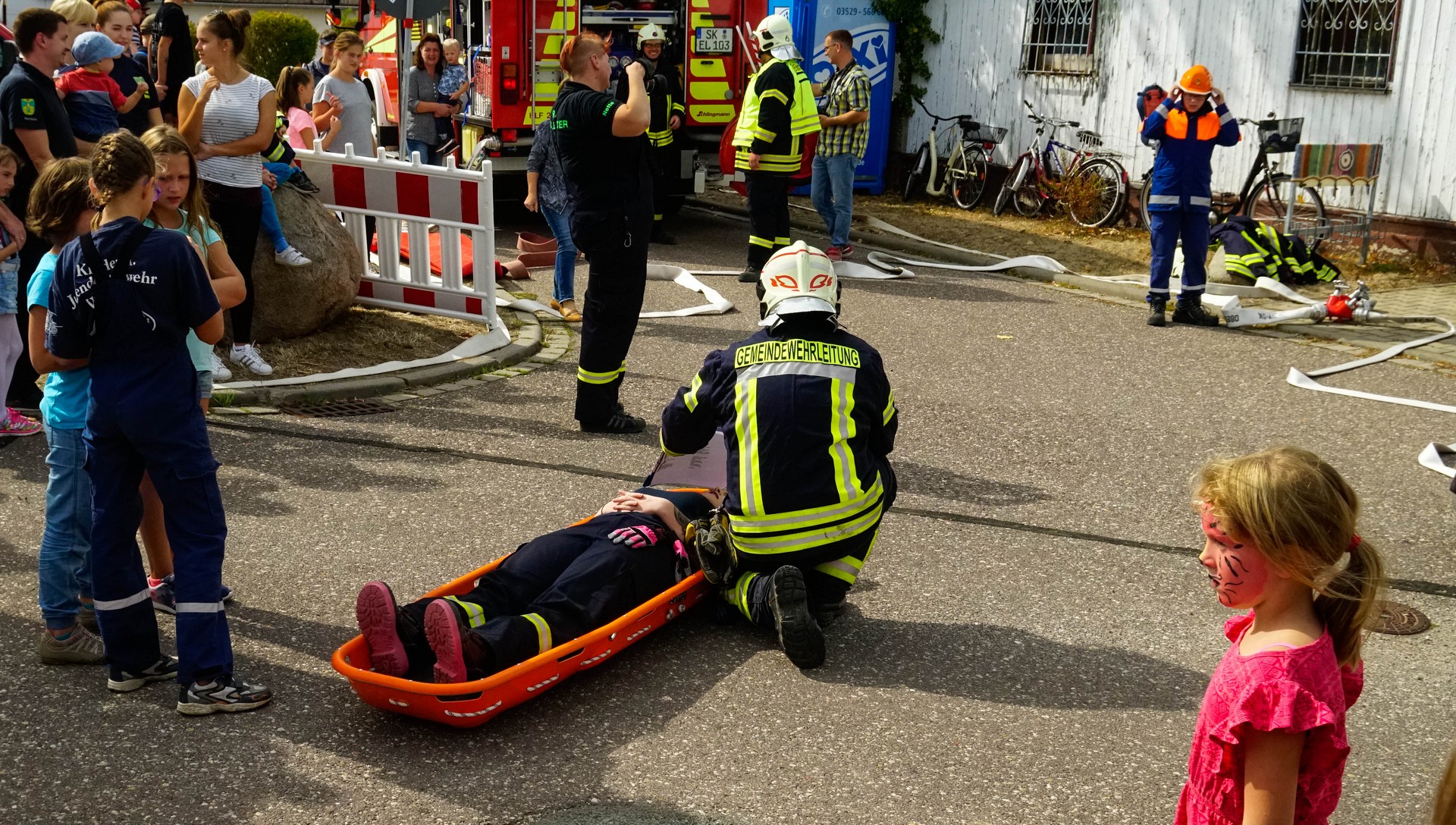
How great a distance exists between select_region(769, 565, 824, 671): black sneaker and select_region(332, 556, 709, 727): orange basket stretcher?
426 mm

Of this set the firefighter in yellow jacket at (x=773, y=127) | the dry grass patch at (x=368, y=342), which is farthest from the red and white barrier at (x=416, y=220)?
the firefighter in yellow jacket at (x=773, y=127)

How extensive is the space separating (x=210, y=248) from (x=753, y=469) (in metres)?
1.94

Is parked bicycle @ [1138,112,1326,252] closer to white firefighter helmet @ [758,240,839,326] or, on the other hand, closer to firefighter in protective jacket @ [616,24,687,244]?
firefighter in protective jacket @ [616,24,687,244]

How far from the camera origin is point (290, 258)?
861cm

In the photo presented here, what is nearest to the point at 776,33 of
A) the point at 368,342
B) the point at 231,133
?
the point at 368,342

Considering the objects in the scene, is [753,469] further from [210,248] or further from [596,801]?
[210,248]

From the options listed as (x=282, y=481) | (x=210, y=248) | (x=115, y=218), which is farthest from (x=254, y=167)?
(x=115, y=218)

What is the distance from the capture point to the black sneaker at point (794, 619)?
4543mm

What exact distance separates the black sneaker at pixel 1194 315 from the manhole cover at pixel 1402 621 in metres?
5.69

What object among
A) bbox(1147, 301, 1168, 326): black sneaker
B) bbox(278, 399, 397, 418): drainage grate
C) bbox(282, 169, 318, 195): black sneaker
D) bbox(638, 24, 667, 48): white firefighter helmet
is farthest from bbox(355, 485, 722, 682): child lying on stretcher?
bbox(638, 24, 667, 48): white firefighter helmet

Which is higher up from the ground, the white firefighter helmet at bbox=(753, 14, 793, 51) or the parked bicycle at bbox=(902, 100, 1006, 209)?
the white firefighter helmet at bbox=(753, 14, 793, 51)

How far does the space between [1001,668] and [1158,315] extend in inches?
264

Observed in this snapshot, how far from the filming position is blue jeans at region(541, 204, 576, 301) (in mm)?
10250

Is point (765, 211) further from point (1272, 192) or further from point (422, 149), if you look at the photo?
point (1272, 192)
